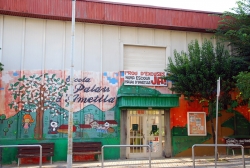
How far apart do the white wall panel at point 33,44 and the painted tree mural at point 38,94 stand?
577mm

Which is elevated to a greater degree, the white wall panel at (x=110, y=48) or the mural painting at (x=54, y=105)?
the white wall panel at (x=110, y=48)

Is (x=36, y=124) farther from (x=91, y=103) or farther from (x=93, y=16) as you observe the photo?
(x=93, y=16)

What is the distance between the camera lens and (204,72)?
1263cm

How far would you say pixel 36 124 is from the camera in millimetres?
13180

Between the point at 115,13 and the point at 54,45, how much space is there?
341cm

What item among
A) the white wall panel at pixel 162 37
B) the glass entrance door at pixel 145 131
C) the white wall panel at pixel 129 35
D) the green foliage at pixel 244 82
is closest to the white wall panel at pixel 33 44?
the white wall panel at pixel 129 35

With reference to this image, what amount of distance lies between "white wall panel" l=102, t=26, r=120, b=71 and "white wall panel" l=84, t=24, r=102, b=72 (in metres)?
0.26

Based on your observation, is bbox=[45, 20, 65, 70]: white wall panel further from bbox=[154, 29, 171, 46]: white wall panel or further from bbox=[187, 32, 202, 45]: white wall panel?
bbox=[187, 32, 202, 45]: white wall panel

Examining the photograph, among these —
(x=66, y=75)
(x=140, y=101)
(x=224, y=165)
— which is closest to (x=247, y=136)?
(x=224, y=165)

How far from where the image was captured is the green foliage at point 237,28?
13.6 m

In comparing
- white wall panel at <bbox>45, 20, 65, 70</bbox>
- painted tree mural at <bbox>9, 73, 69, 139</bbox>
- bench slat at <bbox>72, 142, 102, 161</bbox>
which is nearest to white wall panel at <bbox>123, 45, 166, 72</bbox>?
white wall panel at <bbox>45, 20, 65, 70</bbox>

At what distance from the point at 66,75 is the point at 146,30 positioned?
15.8 feet

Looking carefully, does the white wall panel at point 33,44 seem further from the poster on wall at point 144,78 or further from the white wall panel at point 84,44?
the poster on wall at point 144,78

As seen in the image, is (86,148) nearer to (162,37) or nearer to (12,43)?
(12,43)
